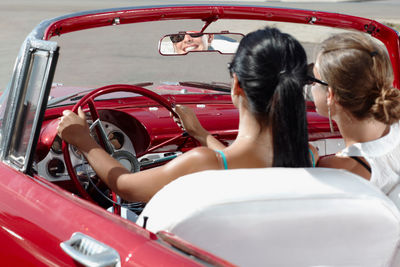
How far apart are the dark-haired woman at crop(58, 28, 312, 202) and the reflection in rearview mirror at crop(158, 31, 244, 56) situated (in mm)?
1290

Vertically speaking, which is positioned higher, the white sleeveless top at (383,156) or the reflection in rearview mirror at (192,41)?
the reflection in rearview mirror at (192,41)

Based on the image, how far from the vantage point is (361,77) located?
6.72ft

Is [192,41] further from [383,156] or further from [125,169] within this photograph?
[383,156]

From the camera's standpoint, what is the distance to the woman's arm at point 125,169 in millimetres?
1849

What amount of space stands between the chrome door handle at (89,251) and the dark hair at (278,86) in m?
0.58

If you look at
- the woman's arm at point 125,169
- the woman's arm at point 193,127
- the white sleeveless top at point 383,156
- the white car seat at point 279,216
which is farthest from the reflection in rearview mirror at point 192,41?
the white car seat at point 279,216

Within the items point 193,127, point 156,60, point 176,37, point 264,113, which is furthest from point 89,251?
point 156,60

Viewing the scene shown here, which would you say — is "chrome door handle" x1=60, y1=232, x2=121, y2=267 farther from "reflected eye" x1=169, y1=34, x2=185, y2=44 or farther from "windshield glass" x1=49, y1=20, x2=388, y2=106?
"reflected eye" x1=169, y1=34, x2=185, y2=44

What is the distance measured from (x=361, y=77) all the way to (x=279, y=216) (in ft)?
2.20

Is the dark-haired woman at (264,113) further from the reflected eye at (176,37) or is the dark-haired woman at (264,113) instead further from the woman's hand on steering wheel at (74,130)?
the reflected eye at (176,37)

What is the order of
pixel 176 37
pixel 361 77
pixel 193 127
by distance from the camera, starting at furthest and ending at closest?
1. pixel 176 37
2. pixel 193 127
3. pixel 361 77

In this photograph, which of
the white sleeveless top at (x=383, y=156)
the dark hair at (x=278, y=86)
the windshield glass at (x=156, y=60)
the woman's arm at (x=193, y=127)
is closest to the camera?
the dark hair at (x=278, y=86)

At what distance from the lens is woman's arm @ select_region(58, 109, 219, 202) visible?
185 centimetres

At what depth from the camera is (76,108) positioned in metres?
2.52
